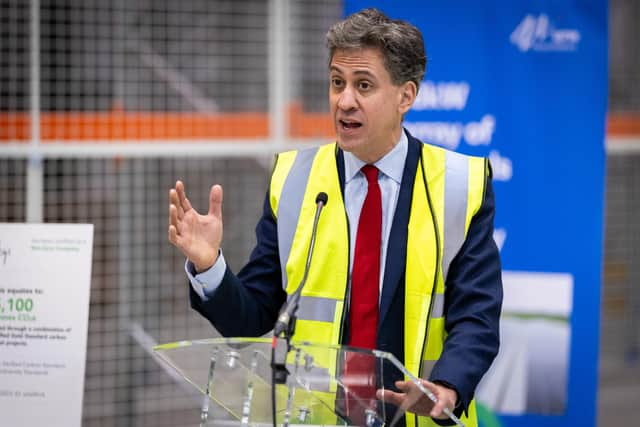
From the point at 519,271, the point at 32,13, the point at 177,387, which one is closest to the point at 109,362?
the point at 177,387

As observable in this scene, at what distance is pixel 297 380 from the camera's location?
1.93 meters

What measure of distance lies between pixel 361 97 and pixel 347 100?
41mm

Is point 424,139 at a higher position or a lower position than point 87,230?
higher

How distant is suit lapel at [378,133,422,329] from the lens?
2.39 m

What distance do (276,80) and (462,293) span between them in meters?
2.50

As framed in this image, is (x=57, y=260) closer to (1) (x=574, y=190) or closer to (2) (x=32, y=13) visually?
(2) (x=32, y=13)

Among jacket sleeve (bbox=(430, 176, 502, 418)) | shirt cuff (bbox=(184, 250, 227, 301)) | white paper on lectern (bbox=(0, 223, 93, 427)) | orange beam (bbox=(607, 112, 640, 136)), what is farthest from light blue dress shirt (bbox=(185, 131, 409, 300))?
orange beam (bbox=(607, 112, 640, 136))

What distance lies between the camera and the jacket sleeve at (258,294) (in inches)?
94.0

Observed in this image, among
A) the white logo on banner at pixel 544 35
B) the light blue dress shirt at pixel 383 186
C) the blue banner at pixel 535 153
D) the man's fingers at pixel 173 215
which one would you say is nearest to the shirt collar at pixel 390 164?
the light blue dress shirt at pixel 383 186

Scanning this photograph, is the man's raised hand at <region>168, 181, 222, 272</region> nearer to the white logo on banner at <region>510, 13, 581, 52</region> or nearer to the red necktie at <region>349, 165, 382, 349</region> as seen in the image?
the red necktie at <region>349, 165, 382, 349</region>

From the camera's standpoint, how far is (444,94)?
4.05 m

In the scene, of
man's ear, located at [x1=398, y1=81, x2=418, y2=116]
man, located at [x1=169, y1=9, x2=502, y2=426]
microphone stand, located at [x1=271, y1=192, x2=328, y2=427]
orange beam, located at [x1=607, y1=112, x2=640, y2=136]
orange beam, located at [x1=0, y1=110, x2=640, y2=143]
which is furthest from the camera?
orange beam, located at [x1=607, y1=112, x2=640, y2=136]

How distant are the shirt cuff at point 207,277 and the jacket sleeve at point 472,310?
57 cm

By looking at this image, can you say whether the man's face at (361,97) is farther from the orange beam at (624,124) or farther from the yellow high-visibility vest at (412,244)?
the orange beam at (624,124)
